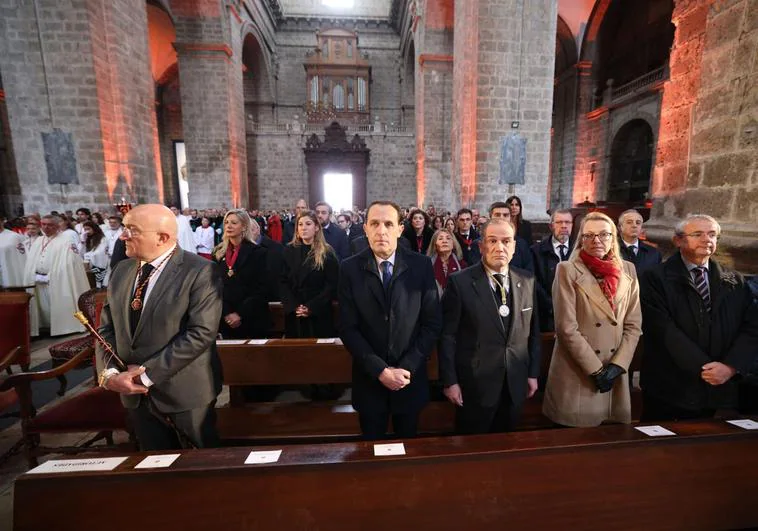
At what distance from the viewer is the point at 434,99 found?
12477mm

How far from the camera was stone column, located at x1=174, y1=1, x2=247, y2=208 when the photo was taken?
1204 centimetres

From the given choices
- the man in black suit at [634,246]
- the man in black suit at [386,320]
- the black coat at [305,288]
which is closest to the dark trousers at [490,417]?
the man in black suit at [386,320]

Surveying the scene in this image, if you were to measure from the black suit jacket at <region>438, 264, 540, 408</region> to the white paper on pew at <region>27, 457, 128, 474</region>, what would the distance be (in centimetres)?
144

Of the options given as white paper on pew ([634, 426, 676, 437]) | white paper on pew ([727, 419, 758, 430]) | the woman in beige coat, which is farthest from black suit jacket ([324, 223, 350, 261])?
white paper on pew ([727, 419, 758, 430])

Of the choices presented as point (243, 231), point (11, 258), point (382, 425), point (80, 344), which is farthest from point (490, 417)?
point (11, 258)

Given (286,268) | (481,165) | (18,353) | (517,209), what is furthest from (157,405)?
(481,165)

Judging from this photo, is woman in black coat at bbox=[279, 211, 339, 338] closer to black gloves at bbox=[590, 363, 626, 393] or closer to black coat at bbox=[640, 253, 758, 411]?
black gloves at bbox=[590, 363, 626, 393]

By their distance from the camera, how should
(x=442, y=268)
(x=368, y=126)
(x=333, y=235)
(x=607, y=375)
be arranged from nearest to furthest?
(x=607, y=375)
(x=442, y=268)
(x=333, y=235)
(x=368, y=126)

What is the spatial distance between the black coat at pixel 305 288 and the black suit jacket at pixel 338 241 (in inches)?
65.9

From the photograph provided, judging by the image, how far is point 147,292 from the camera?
5.45ft

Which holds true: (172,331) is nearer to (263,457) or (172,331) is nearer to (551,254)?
(263,457)

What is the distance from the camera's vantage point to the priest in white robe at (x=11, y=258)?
5.38m

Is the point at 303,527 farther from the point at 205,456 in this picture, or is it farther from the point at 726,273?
the point at 726,273

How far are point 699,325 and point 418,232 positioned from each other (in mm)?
3121
